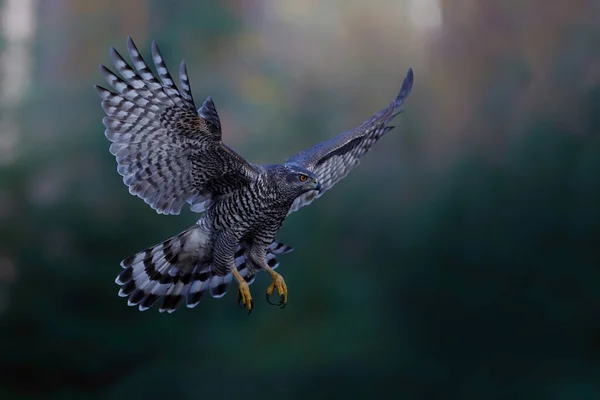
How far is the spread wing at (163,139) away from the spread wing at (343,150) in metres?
0.56

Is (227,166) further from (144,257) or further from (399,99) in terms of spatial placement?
(399,99)

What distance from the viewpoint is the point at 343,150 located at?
455 cm

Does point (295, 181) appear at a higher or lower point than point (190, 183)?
higher

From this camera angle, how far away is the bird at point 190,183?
3.53 metres

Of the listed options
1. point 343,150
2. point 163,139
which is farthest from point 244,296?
point 343,150

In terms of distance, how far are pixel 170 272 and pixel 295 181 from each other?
103 centimetres

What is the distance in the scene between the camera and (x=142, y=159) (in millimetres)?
3711

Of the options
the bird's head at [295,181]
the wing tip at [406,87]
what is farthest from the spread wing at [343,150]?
the bird's head at [295,181]

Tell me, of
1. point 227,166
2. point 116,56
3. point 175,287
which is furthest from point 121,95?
point 175,287

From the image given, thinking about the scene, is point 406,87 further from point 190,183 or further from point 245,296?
point 245,296

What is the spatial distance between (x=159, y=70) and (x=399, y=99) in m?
1.77

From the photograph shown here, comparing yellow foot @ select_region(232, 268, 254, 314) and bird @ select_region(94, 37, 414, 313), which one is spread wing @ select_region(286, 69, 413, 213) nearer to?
bird @ select_region(94, 37, 414, 313)

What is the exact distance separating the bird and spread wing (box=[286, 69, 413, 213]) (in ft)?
0.04

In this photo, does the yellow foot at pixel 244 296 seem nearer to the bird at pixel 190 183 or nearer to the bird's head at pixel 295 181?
the bird at pixel 190 183
